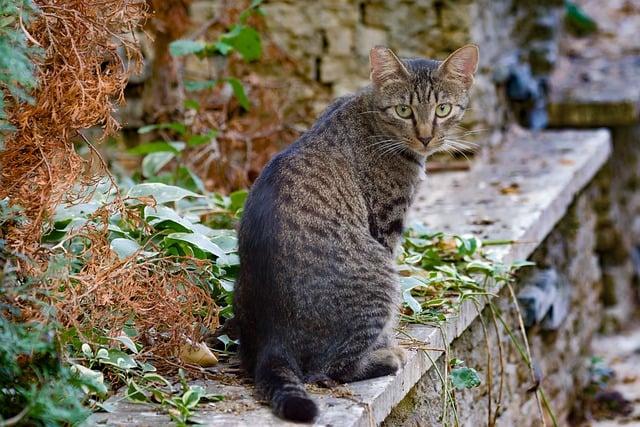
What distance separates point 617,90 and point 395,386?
5.39 m

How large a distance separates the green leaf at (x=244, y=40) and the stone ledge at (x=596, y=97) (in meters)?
3.46

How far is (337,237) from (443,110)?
787 mm

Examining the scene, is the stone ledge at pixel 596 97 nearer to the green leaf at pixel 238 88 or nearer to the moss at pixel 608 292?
the moss at pixel 608 292

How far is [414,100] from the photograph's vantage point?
363 cm

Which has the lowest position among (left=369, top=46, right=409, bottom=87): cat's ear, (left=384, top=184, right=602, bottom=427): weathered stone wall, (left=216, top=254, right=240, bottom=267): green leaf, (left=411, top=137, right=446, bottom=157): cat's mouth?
(left=384, top=184, right=602, bottom=427): weathered stone wall

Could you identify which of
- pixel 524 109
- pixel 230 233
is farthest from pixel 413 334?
pixel 524 109

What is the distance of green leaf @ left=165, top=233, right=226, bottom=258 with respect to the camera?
3.46m

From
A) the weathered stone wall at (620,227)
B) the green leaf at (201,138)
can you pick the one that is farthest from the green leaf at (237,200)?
the weathered stone wall at (620,227)

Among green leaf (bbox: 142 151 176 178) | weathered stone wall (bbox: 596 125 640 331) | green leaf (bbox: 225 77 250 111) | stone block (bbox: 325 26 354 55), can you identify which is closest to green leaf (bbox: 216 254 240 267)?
green leaf (bbox: 142 151 176 178)

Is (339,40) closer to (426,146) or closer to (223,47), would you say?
(223,47)

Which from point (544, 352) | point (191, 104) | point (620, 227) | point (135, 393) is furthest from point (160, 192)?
point (620, 227)

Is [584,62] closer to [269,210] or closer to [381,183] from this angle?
[381,183]

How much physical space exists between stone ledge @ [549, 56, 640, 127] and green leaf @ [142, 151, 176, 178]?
152 inches

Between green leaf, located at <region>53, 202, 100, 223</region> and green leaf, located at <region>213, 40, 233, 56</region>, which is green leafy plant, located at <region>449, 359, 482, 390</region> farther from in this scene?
green leaf, located at <region>213, 40, 233, 56</region>
